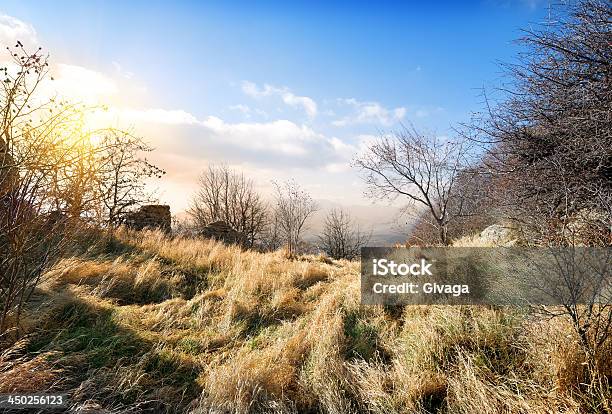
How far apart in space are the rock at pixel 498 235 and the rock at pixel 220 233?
961cm

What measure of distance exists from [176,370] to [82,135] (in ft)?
7.97

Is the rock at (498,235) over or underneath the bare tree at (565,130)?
underneath

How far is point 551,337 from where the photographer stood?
105 inches

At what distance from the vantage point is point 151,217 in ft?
43.4

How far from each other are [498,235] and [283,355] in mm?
5669

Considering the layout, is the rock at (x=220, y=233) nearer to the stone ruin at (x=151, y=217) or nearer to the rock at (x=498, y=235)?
the stone ruin at (x=151, y=217)

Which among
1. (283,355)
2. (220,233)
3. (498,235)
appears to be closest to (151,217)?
(220,233)

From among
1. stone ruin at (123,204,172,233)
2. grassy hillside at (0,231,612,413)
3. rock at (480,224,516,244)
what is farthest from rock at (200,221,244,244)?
rock at (480,224,516,244)

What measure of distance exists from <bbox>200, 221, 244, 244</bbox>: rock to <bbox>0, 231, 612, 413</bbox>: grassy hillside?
8623 mm

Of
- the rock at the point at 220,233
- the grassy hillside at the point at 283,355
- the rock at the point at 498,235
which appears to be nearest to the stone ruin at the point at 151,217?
the rock at the point at 220,233

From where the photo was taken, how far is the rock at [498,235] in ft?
21.3

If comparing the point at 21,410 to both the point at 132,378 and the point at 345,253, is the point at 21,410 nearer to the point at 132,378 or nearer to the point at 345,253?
the point at 132,378

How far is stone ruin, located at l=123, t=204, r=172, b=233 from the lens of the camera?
42.0ft

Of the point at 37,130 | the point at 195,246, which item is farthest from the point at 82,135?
the point at 195,246
